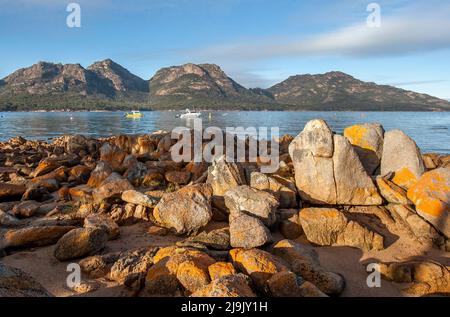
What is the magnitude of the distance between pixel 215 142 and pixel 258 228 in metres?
9.92

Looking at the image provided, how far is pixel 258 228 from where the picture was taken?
8.10 meters

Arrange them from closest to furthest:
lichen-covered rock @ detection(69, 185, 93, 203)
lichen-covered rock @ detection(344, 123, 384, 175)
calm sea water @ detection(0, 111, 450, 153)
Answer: lichen-covered rock @ detection(69, 185, 93, 203)
lichen-covered rock @ detection(344, 123, 384, 175)
calm sea water @ detection(0, 111, 450, 153)

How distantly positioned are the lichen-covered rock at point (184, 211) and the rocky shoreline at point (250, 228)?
3 centimetres

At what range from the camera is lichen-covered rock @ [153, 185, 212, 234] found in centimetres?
926

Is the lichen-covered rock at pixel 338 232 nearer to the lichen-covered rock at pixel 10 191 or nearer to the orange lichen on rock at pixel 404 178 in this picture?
the orange lichen on rock at pixel 404 178

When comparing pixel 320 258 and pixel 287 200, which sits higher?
pixel 287 200

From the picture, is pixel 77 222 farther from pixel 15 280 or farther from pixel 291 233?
pixel 291 233

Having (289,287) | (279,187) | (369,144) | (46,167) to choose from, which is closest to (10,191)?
(46,167)

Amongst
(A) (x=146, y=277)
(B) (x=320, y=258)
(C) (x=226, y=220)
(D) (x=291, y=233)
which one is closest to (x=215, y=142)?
(C) (x=226, y=220)

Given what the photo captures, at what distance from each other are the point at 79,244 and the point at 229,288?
4.48 metres

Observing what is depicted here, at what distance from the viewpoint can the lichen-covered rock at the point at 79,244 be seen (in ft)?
25.4

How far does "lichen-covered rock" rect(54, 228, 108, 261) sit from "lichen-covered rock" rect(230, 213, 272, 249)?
3.30 m

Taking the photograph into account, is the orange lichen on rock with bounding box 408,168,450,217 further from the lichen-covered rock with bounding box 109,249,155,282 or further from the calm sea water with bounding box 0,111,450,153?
the calm sea water with bounding box 0,111,450,153

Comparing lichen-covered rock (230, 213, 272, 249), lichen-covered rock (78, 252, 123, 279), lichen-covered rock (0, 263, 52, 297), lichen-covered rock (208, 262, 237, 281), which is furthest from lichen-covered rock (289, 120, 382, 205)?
lichen-covered rock (0, 263, 52, 297)
